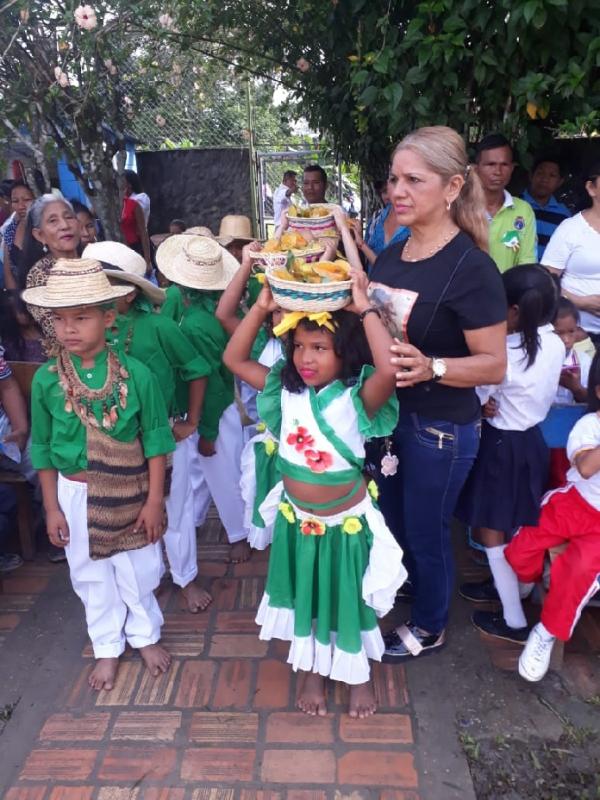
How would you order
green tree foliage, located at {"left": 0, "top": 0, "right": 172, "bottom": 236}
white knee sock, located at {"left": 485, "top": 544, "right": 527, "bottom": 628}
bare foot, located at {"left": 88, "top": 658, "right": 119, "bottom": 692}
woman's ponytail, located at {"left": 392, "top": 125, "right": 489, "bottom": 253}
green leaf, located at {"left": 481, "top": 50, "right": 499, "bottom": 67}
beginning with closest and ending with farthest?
woman's ponytail, located at {"left": 392, "top": 125, "right": 489, "bottom": 253} < bare foot, located at {"left": 88, "top": 658, "right": 119, "bottom": 692} < white knee sock, located at {"left": 485, "top": 544, "right": 527, "bottom": 628} < green leaf, located at {"left": 481, "top": 50, "right": 499, "bottom": 67} < green tree foliage, located at {"left": 0, "top": 0, "right": 172, "bottom": 236}

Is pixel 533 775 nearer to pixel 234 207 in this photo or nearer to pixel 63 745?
pixel 63 745

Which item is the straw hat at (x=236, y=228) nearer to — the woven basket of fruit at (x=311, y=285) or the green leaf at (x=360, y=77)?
the green leaf at (x=360, y=77)

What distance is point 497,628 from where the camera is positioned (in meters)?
2.89

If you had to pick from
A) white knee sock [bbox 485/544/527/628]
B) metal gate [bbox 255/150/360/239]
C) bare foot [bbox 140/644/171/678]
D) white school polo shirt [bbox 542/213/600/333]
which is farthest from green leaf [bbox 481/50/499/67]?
metal gate [bbox 255/150/360/239]

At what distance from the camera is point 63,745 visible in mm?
2426

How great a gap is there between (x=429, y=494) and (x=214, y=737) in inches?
49.4

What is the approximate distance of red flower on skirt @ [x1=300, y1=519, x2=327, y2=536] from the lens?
2.39 meters

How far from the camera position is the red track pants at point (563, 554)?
8.07ft

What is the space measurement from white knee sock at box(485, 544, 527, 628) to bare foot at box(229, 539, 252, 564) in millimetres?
1396

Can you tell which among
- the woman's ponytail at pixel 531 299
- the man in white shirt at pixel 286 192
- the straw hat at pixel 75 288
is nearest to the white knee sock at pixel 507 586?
the woman's ponytail at pixel 531 299

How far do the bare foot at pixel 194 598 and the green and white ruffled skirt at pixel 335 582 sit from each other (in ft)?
2.49

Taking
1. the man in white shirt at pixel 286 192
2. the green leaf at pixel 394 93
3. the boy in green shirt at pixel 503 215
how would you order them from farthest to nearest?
1. the man in white shirt at pixel 286 192
2. the boy in green shirt at pixel 503 215
3. the green leaf at pixel 394 93

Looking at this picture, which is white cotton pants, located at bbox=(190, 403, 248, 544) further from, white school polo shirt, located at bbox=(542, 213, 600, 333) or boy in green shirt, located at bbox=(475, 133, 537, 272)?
white school polo shirt, located at bbox=(542, 213, 600, 333)

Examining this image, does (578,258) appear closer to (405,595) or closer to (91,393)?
(405,595)
